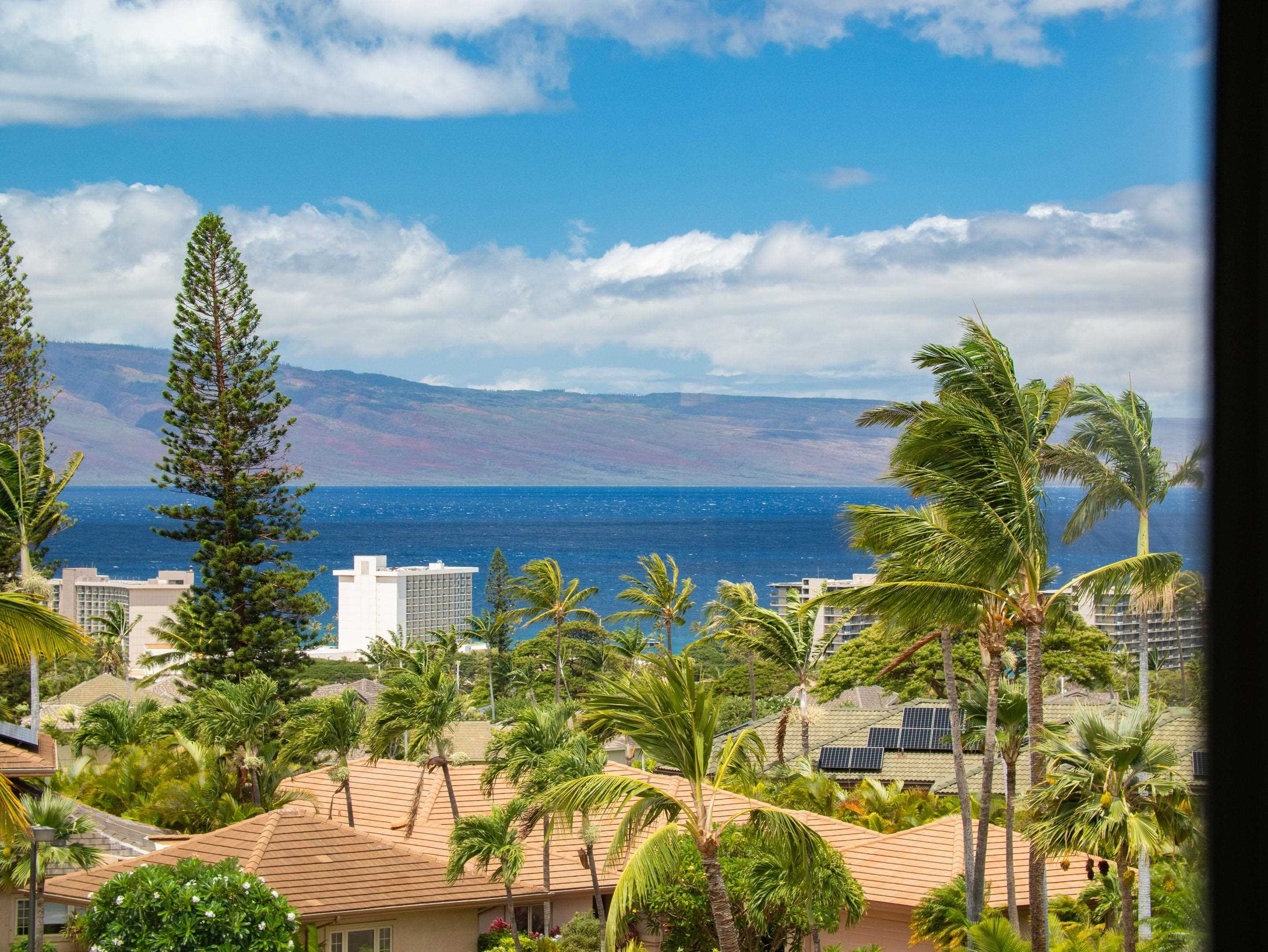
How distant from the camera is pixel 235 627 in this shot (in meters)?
30.3

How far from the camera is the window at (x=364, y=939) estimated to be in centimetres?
1566

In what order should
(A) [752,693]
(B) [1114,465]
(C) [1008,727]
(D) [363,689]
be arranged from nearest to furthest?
(B) [1114,465] < (C) [1008,727] < (A) [752,693] < (D) [363,689]

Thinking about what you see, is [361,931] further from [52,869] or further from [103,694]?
[103,694]

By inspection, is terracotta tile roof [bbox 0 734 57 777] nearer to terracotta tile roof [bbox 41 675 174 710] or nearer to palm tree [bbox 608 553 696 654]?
palm tree [bbox 608 553 696 654]

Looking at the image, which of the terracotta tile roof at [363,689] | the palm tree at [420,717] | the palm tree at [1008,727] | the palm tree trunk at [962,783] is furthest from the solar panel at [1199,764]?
the terracotta tile roof at [363,689]

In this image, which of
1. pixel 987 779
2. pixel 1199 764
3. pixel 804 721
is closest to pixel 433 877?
pixel 987 779

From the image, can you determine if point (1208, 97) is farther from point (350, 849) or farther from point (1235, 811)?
point (350, 849)

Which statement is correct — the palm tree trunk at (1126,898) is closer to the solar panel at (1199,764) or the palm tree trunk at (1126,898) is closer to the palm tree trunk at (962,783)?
the palm tree trunk at (962,783)

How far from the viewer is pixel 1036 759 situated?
13164mm

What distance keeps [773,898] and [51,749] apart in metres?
9.44

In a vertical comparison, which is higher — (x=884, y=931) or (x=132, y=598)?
(x=132, y=598)

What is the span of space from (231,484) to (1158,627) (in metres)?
23.5

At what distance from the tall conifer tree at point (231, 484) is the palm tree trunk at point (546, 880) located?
564 inches

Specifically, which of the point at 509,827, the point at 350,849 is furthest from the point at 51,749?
the point at 509,827
